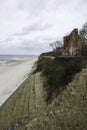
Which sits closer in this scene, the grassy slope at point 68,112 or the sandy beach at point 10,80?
the grassy slope at point 68,112

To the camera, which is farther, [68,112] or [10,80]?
[10,80]

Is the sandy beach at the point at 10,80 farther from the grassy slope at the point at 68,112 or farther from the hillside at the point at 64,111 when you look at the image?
the grassy slope at the point at 68,112

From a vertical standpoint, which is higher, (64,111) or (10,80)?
(64,111)

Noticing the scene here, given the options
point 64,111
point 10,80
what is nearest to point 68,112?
point 64,111

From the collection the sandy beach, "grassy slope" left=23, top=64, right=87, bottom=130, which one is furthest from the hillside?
the sandy beach

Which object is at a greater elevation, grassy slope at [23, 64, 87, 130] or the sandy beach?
grassy slope at [23, 64, 87, 130]

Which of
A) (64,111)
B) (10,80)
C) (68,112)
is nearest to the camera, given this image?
(68,112)

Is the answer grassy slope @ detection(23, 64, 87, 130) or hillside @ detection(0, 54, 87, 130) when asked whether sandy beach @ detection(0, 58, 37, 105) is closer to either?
hillside @ detection(0, 54, 87, 130)

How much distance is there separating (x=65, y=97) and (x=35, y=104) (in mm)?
5386

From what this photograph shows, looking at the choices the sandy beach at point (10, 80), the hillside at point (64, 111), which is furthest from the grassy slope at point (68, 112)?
the sandy beach at point (10, 80)

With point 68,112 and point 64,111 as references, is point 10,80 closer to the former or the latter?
point 64,111

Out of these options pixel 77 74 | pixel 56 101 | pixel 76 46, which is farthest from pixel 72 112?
pixel 76 46

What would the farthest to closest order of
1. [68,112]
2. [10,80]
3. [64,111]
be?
1. [10,80]
2. [64,111]
3. [68,112]

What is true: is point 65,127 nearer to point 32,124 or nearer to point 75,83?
point 32,124
